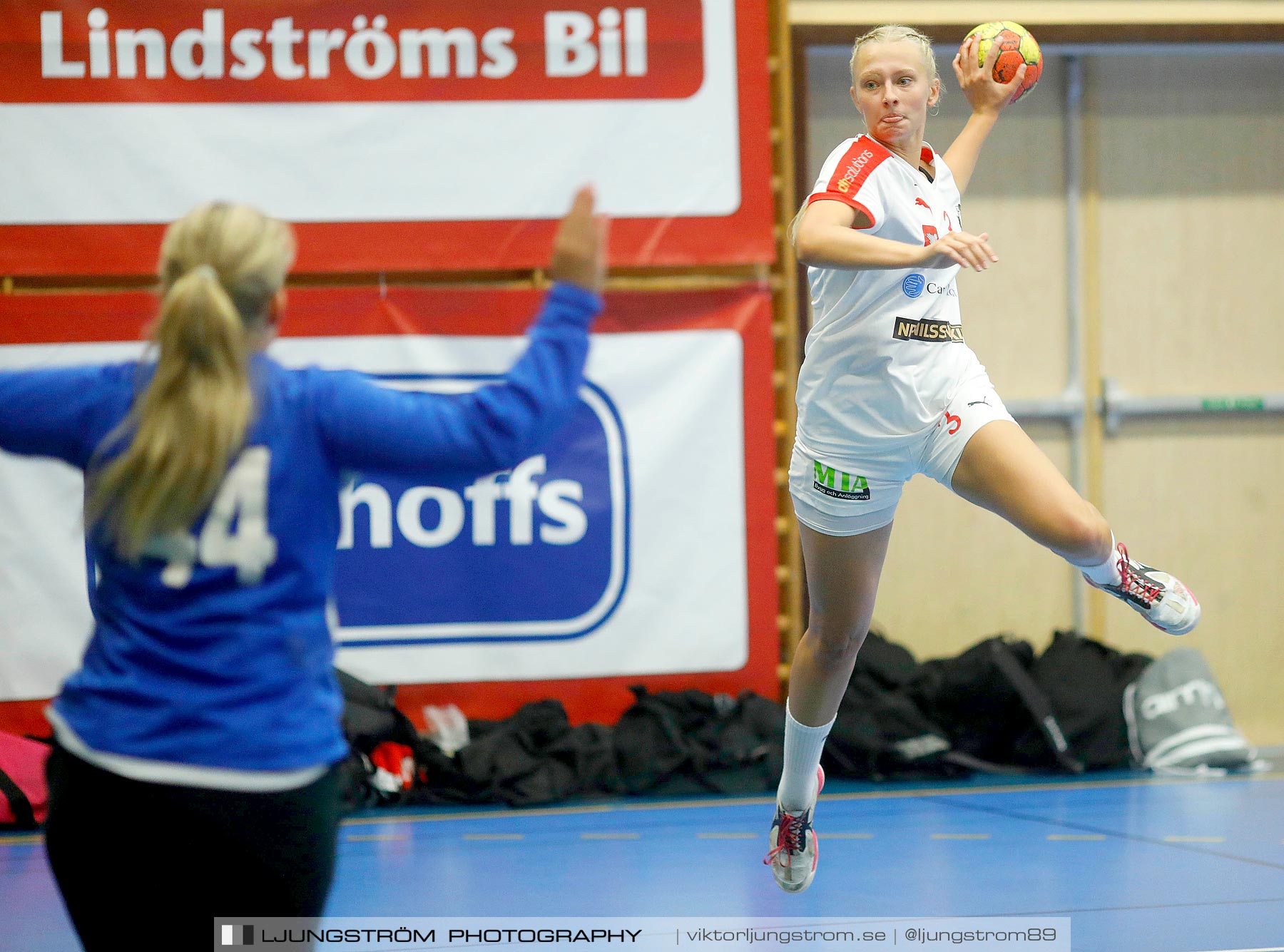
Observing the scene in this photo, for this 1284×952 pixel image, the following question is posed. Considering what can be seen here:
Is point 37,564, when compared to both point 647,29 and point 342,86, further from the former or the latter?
point 647,29

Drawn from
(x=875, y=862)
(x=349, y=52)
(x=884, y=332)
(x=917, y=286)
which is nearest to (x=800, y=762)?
(x=875, y=862)

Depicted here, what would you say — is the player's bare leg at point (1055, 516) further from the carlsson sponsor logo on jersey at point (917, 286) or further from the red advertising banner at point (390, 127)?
the red advertising banner at point (390, 127)

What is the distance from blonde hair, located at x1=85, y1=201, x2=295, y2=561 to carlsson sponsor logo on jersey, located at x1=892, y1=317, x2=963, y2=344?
200 cm

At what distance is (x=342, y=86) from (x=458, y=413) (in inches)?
190

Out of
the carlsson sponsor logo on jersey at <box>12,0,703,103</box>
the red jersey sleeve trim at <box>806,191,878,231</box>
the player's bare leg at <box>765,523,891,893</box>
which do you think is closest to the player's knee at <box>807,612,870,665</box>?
the player's bare leg at <box>765,523,891,893</box>

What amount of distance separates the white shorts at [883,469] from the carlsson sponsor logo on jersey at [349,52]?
3.25 m

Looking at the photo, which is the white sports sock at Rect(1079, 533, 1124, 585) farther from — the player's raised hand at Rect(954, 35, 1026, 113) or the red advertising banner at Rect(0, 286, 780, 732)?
the red advertising banner at Rect(0, 286, 780, 732)

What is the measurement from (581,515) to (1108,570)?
10.5 ft

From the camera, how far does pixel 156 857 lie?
152 cm

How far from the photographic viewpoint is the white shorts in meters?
3.24

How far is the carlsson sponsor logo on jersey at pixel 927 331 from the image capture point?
3.32m

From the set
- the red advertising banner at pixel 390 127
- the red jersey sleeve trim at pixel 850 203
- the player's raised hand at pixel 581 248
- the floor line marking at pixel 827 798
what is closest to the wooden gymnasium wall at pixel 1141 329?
the red advertising banner at pixel 390 127

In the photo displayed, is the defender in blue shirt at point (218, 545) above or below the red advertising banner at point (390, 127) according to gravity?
below

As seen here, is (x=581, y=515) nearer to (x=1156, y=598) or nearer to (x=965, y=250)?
(x=1156, y=598)
